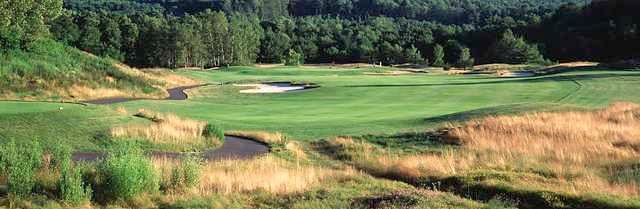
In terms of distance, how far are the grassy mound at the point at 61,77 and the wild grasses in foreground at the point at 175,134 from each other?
81.6 feet

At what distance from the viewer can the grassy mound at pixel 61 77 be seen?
45.4 m

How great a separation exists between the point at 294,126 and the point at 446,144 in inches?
307

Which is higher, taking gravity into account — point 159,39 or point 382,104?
point 159,39

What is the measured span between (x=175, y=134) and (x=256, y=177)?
839 cm

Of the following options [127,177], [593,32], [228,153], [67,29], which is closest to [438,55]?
[593,32]

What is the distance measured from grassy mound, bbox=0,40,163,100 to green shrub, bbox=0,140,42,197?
104ft

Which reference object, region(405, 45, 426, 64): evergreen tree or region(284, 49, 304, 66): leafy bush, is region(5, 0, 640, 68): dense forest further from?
region(284, 49, 304, 66): leafy bush

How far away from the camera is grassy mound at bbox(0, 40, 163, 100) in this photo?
45.4 m

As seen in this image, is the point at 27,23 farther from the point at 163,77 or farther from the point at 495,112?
the point at 495,112

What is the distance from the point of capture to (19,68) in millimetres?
47000

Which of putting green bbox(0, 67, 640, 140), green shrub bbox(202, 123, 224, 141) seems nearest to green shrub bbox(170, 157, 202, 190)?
green shrub bbox(202, 123, 224, 141)

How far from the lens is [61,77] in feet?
159

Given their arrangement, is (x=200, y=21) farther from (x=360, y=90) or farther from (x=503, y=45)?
(x=360, y=90)

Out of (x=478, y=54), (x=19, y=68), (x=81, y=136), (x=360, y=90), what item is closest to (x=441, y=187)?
(x=81, y=136)
